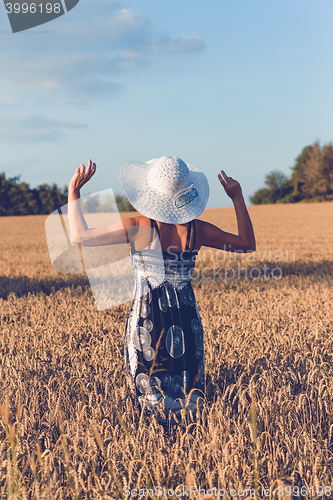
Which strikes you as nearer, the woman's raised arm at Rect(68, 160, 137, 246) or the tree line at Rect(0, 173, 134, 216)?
the woman's raised arm at Rect(68, 160, 137, 246)

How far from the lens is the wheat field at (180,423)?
1973 mm

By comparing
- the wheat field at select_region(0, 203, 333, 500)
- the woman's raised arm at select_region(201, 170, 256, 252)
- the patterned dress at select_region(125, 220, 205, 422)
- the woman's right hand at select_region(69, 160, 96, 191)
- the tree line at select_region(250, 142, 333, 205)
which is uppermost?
the tree line at select_region(250, 142, 333, 205)

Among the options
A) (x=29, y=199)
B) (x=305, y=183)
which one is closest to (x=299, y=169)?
(x=305, y=183)

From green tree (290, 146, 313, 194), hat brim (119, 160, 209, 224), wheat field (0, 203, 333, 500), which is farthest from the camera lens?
green tree (290, 146, 313, 194)

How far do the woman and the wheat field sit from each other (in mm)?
220

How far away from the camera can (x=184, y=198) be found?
239cm

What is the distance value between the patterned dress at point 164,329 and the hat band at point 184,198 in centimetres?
20

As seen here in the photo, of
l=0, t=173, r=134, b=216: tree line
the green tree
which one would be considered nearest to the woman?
l=0, t=173, r=134, b=216: tree line

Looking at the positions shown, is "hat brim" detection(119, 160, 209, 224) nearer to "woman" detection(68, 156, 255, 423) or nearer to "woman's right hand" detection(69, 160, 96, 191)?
"woman" detection(68, 156, 255, 423)

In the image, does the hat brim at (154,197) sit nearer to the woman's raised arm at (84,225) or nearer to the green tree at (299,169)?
the woman's raised arm at (84,225)

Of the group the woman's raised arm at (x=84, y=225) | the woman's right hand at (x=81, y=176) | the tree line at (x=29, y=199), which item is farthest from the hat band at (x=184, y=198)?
the tree line at (x=29, y=199)

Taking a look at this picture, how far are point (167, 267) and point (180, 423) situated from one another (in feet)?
3.10

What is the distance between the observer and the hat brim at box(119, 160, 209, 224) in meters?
2.35

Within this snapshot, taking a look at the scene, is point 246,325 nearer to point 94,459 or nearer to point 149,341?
point 149,341
